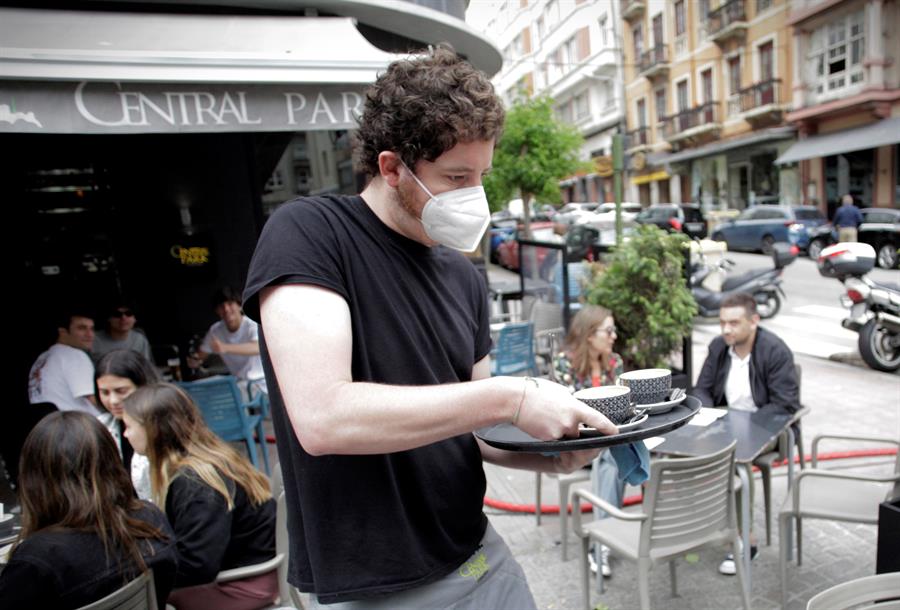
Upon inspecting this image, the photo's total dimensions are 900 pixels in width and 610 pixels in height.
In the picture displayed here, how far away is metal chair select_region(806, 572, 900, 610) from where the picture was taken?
4.99 ft

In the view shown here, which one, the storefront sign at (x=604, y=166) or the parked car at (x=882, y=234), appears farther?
the storefront sign at (x=604, y=166)

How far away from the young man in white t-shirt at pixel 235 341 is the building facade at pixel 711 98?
20.8 m

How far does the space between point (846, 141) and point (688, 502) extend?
2204cm

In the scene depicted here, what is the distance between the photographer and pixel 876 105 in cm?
1942

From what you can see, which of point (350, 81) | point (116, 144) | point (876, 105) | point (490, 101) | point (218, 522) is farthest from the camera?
point (876, 105)

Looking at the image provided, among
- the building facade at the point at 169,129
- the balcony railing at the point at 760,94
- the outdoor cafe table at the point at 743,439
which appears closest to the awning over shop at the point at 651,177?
the balcony railing at the point at 760,94

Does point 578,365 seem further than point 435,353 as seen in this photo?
Yes

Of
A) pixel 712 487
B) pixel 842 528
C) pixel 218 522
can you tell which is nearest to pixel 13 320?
pixel 218 522

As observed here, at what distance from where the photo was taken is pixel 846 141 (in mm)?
20219

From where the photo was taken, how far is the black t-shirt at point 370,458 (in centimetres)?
112

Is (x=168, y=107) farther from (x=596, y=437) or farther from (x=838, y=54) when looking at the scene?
(x=838, y=54)

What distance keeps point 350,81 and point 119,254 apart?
5.56 meters

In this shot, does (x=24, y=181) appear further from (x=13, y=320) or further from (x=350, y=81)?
(x=350, y=81)

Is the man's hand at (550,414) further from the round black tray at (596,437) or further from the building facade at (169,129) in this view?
the building facade at (169,129)
